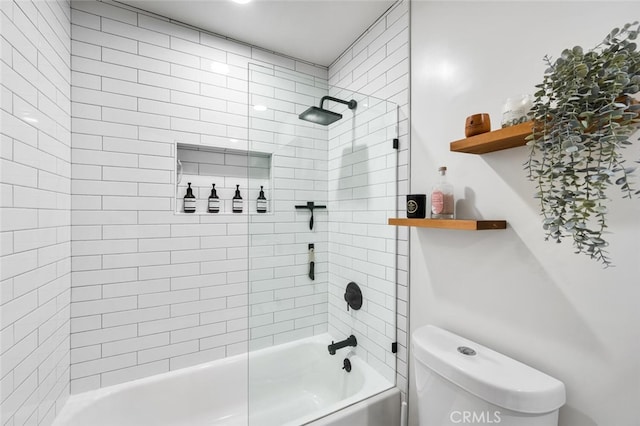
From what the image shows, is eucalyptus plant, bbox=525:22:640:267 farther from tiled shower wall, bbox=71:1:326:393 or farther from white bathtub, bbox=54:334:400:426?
white bathtub, bbox=54:334:400:426

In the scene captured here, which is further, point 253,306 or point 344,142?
point 344,142

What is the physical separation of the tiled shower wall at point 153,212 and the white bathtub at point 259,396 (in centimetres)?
9

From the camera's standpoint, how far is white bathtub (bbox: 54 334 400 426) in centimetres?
136

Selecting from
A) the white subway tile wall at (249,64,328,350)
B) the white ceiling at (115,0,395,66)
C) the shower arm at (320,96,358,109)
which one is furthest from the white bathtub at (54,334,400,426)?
the white ceiling at (115,0,395,66)

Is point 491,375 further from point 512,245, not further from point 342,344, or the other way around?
point 342,344

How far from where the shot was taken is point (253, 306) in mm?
1400

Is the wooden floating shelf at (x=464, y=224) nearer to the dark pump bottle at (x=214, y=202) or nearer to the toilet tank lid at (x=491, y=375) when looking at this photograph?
the toilet tank lid at (x=491, y=375)

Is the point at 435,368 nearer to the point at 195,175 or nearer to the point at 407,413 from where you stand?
the point at 407,413

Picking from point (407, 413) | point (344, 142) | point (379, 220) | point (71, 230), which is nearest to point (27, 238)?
point (71, 230)

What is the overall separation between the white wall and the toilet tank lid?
8cm

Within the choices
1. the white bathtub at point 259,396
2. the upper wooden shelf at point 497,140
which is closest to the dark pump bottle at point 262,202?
the white bathtub at point 259,396

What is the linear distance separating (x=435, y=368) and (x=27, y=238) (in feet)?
5.39

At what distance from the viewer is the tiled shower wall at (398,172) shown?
1.49 meters

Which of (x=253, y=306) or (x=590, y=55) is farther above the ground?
(x=590, y=55)
